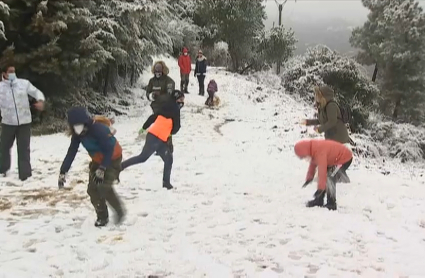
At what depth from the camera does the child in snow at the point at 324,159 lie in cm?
685

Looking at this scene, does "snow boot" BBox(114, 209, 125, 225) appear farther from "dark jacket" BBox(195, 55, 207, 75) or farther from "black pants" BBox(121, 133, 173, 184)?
"dark jacket" BBox(195, 55, 207, 75)

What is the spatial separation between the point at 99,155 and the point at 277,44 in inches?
1147

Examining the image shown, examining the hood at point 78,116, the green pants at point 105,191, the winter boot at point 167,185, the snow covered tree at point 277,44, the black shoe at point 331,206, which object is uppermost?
the snow covered tree at point 277,44

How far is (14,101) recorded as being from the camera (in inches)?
327

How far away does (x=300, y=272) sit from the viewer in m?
4.86

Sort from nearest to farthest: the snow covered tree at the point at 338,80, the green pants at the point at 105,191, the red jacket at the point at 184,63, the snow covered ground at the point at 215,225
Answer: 1. the snow covered ground at the point at 215,225
2. the green pants at the point at 105,191
3. the red jacket at the point at 184,63
4. the snow covered tree at the point at 338,80

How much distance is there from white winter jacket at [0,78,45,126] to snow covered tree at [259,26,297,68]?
2688 cm

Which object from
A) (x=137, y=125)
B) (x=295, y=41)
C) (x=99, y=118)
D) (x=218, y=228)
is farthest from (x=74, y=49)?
(x=295, y=41)

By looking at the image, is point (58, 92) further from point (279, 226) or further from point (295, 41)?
point (295, 41)

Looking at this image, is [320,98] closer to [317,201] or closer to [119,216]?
[317,201]

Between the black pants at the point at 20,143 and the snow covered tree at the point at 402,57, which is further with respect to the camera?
the snow covered tree at the point at 402,57

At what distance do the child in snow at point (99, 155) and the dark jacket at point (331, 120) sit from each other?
3.49 m

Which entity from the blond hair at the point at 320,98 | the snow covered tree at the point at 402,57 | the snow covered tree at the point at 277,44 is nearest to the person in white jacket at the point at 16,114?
the blond hair at the point at 320,98

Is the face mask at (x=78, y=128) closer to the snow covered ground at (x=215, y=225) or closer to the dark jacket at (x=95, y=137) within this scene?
the dark jacket at (x=95, y=137)
